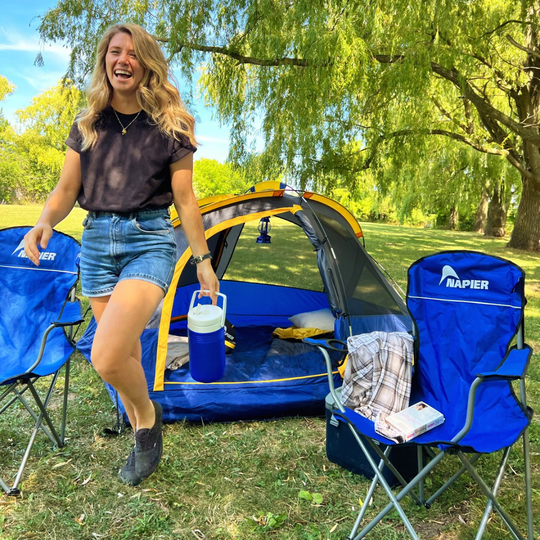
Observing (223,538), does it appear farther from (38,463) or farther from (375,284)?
(375,284)

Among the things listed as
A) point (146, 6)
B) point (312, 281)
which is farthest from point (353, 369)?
point (146, 6)

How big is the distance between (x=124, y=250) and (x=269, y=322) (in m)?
2.68

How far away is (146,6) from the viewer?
19.2ft

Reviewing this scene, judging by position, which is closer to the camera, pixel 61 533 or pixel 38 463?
pixel 61 533

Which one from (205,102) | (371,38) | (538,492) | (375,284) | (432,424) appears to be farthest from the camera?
(205,102)

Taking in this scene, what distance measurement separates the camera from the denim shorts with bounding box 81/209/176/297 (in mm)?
1718

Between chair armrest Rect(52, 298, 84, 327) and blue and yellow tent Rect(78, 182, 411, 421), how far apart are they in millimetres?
454

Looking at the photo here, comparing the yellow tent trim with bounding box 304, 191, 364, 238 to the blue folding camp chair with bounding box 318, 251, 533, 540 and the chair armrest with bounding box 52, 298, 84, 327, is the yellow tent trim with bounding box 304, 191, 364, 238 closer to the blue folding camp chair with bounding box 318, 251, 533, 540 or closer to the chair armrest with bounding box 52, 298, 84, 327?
the blue folding camp chair with bounding box 318, 251, 533, 540

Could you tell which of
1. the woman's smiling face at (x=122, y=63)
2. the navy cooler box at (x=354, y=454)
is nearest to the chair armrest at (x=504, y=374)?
the navy cooler box at (x=354, y=454)

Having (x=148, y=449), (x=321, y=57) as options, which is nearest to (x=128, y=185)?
(x=148, y=449)

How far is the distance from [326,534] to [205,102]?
6603 mm

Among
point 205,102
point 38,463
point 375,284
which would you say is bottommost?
point 38,463

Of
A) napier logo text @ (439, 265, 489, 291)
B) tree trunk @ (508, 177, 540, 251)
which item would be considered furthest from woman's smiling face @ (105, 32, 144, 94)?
tree trunk @ (508, 177, 540, 251)

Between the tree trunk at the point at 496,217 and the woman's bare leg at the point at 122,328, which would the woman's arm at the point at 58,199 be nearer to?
the woman's bare leg at the point at 122,328
